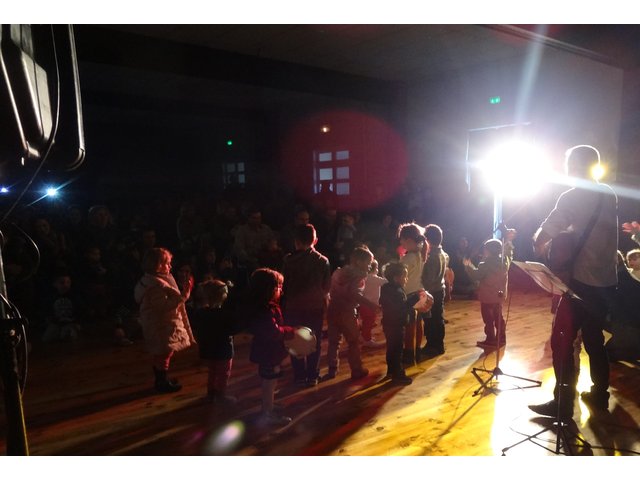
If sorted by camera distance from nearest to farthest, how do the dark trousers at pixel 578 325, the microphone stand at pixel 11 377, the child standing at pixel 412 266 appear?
Answer: 1. the microphone stand at pixel 11 377
2. the dark trousers at pixel 578 325
3. the child standing at pixel 412 266

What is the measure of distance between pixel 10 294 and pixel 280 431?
3.74 m

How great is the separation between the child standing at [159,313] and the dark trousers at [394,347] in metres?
1.61

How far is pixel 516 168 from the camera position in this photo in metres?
8.16

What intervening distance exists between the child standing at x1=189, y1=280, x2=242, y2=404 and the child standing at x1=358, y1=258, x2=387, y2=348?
1558mm

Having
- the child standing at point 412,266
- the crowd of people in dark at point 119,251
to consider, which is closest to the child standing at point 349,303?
the child standing at point 412,266

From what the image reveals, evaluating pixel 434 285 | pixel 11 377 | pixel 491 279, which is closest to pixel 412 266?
pixel 434 285

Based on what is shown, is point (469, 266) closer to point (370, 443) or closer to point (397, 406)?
point (397, 406)

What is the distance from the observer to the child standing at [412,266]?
412 cm

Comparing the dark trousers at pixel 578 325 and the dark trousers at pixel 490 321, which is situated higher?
the dark trousers at pixel 578 325

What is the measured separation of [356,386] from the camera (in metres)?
3.64

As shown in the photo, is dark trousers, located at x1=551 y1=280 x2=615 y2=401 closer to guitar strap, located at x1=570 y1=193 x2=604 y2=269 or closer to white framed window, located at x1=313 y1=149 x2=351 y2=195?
guitar strap, located at x1=570 y1=193 x2=604 y2=269

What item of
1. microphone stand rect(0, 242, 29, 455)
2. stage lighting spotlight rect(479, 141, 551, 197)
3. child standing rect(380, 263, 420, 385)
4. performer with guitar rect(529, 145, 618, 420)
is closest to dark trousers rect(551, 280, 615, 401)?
performer with guitar rect(529, 145, 618, 420)

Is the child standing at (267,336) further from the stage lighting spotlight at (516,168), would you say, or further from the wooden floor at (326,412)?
the stage lighting spotlight at (516,168)

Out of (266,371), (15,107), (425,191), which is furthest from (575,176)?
(425,191)
